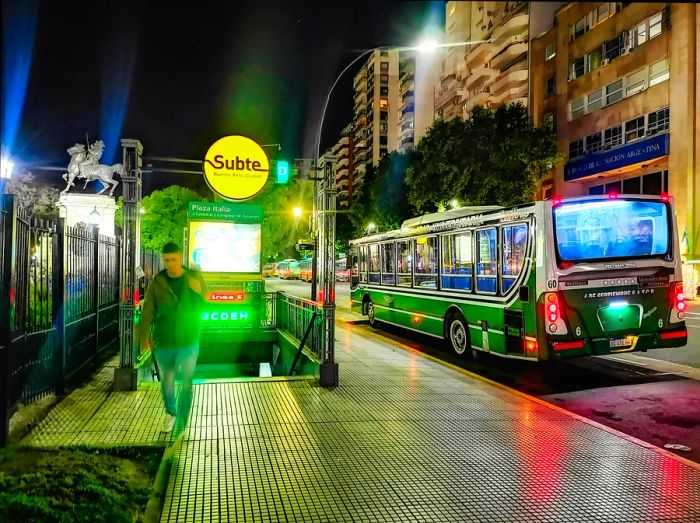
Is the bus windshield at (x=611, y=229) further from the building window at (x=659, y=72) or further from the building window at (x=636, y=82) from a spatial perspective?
the building window at (x=636, y=82)

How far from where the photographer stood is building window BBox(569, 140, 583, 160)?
126 feet

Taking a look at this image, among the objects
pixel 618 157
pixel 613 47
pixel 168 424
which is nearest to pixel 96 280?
pixel 168 424

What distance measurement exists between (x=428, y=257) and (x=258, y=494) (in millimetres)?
9571

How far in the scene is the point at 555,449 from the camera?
5688mm

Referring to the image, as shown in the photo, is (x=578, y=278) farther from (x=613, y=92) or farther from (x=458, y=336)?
(x=613, y=92)

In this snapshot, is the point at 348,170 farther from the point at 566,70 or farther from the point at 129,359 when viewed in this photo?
the point at 129,359

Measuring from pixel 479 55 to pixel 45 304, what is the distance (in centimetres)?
5964

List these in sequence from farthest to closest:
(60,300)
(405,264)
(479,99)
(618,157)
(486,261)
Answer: (479,99) → (618,157) → (405,264) → (486,261) → (60,300)

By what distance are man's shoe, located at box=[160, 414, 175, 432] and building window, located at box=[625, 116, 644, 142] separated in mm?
34577

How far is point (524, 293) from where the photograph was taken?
31.3 feet

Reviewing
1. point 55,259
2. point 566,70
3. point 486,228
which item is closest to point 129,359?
point 55,259

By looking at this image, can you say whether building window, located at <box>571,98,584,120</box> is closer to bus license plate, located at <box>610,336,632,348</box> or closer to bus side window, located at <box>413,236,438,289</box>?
bus side window, located at <box>413,236,438,289</box>

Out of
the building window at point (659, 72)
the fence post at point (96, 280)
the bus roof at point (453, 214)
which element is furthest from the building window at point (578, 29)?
Answer: the fence post at point (96, 280)

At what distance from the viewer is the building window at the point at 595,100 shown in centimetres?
3719
